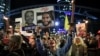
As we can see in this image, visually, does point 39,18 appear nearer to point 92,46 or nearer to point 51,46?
point 51,46

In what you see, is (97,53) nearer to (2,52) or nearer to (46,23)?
(46,23)

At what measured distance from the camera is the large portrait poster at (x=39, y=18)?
31.4 ft

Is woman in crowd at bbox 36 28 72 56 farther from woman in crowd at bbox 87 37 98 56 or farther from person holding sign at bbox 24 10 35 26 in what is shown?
woman in crowd at bbox 87 37 98 56

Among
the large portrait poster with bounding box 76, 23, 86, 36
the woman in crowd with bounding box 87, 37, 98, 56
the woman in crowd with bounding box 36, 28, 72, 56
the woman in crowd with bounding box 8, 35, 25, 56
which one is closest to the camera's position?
the woman in crowd with bounding box 8, 35, 25, 56

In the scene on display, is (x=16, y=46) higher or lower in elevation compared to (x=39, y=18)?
lower

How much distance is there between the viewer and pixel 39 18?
32.3 ft

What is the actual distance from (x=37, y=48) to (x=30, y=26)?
2.54ft

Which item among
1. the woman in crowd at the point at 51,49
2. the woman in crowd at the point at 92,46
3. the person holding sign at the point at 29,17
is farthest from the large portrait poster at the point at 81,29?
the person holding sign at the point at 29,17

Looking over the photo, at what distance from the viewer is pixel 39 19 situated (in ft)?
32.3

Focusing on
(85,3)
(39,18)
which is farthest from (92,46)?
(85,3)

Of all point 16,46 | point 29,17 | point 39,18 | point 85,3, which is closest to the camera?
point 16,46

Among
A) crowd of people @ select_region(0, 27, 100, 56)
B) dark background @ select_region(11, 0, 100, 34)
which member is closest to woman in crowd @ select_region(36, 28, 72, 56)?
crowd of people @ select_region(0, 27, 100, 56)

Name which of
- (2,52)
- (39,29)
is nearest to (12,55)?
(2,52)

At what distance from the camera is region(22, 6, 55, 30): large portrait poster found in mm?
9570
